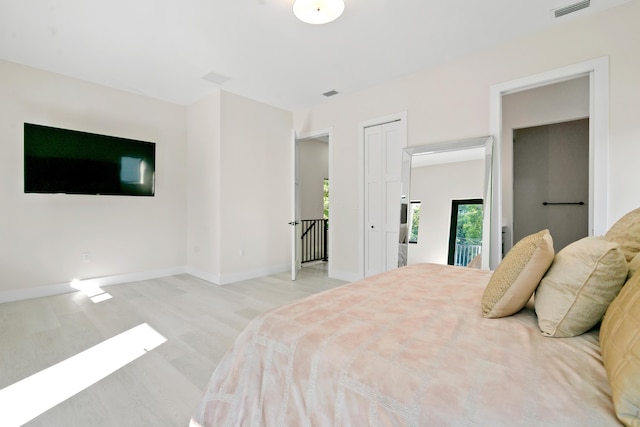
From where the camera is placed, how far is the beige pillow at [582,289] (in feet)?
3.22

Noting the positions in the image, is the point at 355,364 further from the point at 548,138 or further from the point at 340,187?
the point at 548,138

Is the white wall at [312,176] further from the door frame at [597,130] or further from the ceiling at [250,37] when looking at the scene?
the door frame at [597,130]

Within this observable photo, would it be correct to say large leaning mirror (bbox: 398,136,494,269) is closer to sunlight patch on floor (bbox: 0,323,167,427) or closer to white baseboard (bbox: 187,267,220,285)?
white baseboard (bbox: 187,267,220,285)

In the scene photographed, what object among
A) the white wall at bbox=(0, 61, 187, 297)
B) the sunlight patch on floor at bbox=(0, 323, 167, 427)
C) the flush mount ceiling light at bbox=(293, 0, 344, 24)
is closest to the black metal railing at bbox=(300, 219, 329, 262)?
the white wall at bbox=(0, 61, 187, 297)

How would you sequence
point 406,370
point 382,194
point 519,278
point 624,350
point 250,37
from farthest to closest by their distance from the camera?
point 382,194 → point 250,37 → point 519,278 → point 406,370 → point 624,350

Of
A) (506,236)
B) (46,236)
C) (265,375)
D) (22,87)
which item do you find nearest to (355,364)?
(265,375)

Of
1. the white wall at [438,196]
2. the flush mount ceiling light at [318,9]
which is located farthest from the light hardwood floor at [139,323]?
the flush mount ceiling light at [318,9]

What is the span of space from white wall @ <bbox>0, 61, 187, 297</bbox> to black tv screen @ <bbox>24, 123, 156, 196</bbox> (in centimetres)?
17

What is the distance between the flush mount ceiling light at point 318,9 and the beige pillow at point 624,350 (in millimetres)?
2487

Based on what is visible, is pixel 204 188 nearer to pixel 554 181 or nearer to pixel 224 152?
pixel 224 152

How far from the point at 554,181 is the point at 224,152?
4930 mm

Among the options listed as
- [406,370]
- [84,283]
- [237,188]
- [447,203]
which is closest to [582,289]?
[406,370]

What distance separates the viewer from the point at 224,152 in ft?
14.3

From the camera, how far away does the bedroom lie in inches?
106
